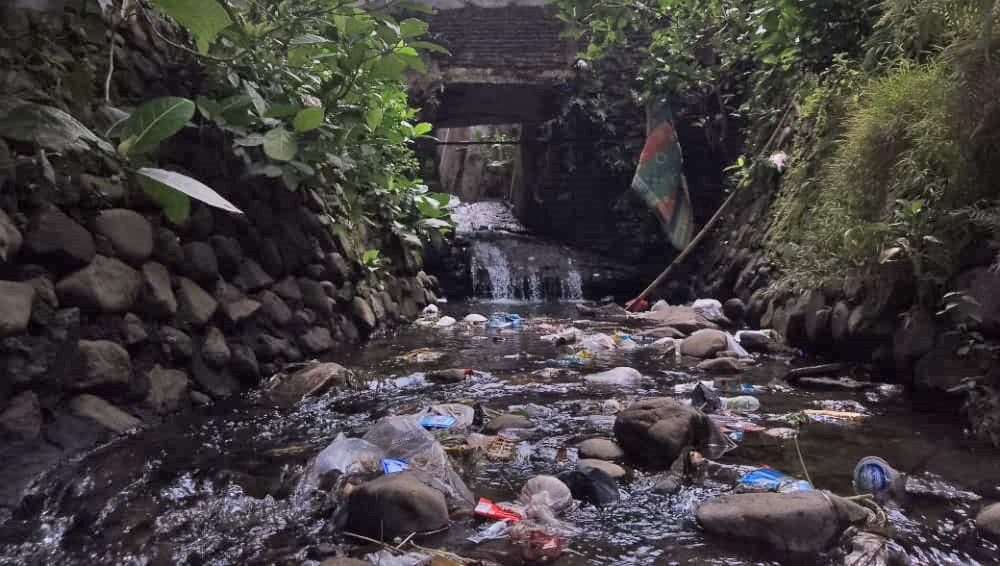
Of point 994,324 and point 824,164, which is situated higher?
point 824,164

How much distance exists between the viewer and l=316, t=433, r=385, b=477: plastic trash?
2.04 meters

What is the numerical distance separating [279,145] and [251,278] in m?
0.79

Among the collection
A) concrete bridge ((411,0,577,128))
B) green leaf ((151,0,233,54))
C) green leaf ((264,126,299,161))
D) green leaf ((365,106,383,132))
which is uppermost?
concrete bridge ((411,0,577,128))

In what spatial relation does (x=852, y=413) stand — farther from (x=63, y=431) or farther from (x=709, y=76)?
(x=709, y=76)

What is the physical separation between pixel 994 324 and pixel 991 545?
1178 mm

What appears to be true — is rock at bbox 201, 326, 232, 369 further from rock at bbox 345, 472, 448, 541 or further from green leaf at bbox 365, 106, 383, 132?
green leaf at bbox 365, 106, 383, 132

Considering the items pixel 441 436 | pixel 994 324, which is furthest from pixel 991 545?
pixel 441 436

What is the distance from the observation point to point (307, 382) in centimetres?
322

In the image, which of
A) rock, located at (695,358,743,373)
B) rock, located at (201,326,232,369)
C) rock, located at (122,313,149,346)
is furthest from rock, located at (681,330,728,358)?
rock, located at (122,313,149,346)

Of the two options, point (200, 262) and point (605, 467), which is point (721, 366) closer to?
point (605, 467)

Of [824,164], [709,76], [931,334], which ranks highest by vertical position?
[709,76]

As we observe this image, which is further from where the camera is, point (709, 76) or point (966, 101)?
point (709, 76)

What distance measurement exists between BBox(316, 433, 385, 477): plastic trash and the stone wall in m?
0.82

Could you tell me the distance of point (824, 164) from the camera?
4.58m
